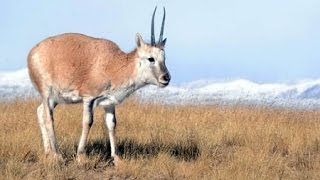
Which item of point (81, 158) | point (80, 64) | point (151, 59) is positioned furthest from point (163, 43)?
point (81, 158)

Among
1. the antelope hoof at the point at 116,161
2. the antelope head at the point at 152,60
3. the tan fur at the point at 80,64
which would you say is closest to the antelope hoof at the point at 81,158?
the antelope hoof at the point at 116,161

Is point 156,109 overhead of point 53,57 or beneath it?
beneath

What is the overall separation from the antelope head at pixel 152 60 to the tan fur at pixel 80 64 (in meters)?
0.21

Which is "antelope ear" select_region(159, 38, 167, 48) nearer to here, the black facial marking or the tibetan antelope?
the tibetan antelope

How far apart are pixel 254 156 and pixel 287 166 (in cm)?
64

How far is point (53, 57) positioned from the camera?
989 cm

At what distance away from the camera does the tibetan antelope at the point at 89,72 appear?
9.48 m

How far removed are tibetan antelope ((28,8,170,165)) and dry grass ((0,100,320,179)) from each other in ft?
1.72

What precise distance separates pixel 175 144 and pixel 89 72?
237 centimetres

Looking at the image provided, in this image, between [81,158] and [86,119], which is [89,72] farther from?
[81,158]

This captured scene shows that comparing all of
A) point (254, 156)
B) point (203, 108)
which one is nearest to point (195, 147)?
point (254, 156)

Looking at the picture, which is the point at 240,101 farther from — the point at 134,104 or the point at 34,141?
the point at 34,141

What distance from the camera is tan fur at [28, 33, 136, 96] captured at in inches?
377

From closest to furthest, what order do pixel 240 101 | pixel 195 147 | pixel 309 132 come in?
pixel 195 147 < pixel 309 132 < pixel 240 101
